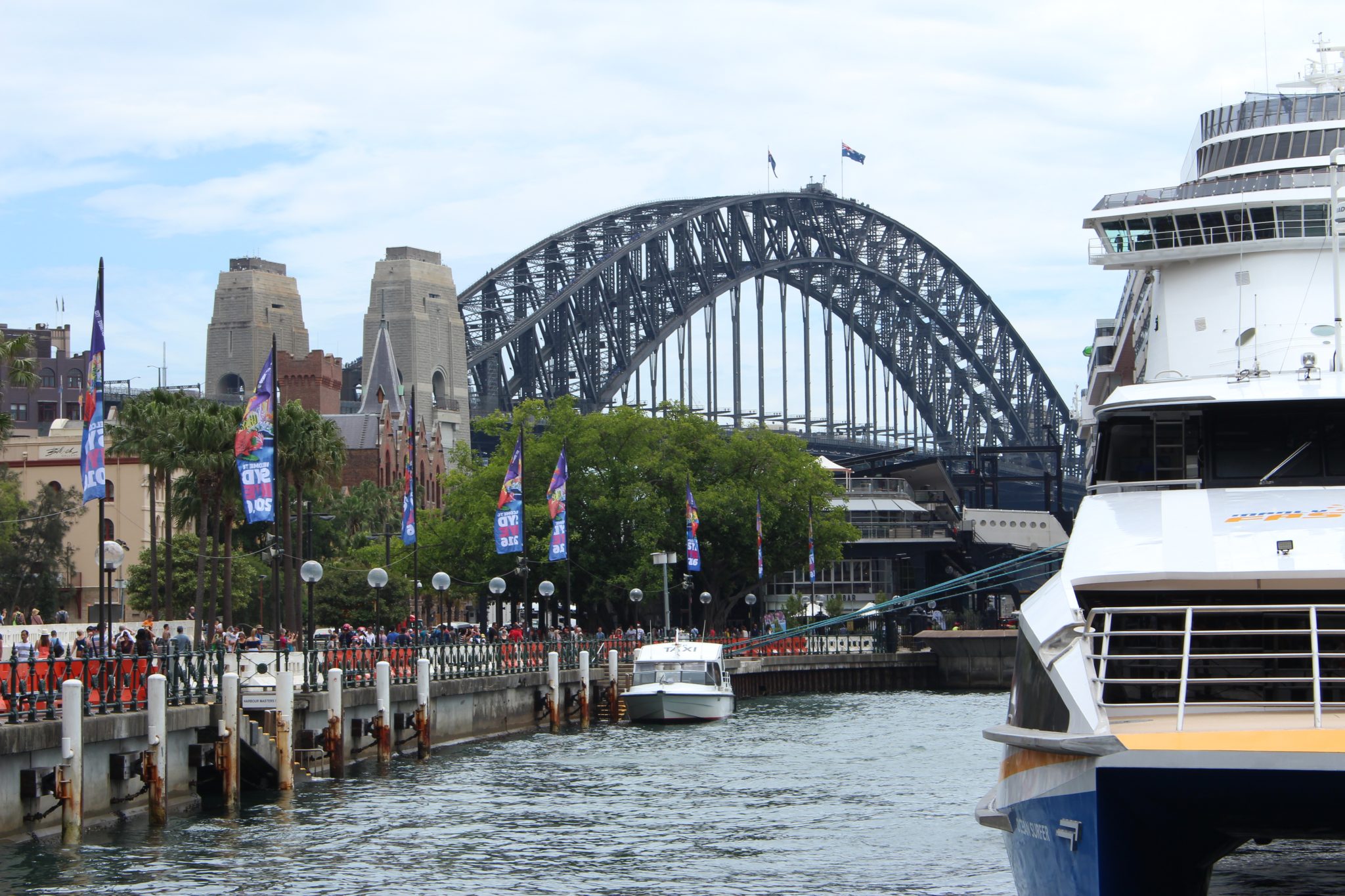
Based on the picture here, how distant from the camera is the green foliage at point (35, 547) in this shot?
105925 mm

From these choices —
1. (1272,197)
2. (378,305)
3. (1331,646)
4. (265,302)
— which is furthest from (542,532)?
(265,302)

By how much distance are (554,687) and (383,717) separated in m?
16.6

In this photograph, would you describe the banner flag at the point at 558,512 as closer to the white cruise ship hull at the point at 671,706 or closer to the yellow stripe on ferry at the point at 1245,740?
Answer: the white cruise ship hull at the point at 671,706

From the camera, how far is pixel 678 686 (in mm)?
64938

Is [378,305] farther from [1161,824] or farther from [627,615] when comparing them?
[1161,824]

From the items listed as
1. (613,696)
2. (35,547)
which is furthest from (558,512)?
(35,547)

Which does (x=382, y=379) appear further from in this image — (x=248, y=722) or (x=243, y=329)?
(x=248, y=722)

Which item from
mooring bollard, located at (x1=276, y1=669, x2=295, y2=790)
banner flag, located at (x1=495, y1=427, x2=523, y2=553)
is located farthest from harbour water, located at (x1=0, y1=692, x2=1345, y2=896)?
banner flag, located at (x1=495, y1=427, x2=523, y2=553)

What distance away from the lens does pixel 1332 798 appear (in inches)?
541

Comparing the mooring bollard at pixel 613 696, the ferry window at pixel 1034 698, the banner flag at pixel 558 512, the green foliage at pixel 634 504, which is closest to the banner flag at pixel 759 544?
the green foliage at pixel 634 504

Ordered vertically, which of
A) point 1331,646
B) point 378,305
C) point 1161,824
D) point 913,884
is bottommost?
point 913,884

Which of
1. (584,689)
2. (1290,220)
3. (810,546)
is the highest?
(1290,220)

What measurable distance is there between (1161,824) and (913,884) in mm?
13375

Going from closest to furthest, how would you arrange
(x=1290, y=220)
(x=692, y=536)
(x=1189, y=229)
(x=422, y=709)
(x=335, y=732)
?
(x=335, y=732), (x=1290, y=220), (x=1189, y=229), (x=422, y=709), (x=692, y=536)
